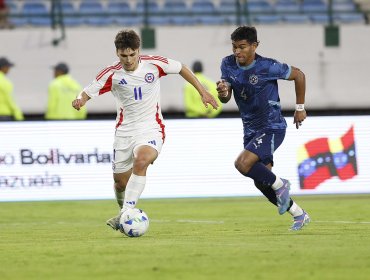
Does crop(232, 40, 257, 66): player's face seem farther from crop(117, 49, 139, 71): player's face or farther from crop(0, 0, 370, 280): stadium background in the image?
crop(0, 0, 370, 280): stadium background

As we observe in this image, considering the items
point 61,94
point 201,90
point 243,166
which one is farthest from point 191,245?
point 61,94

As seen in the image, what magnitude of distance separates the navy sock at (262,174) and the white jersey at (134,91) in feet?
3.14

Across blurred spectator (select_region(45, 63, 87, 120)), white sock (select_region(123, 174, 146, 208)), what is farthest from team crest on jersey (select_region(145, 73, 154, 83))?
blurred spectator (select_region(45, 63, 87, 120))

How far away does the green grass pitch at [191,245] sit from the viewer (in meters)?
7.31

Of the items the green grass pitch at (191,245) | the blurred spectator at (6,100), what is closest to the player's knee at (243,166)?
the green grass pitch at (191,245)

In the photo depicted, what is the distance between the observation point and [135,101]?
10578 mm

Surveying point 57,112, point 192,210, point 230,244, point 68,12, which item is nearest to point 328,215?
point 192,210

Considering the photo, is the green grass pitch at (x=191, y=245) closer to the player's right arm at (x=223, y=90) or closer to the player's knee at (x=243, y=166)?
the player's knee at (x=243, y=166)

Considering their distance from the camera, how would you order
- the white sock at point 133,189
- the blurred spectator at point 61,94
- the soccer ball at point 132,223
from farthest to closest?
1. the blurred spectator at point 61,94
2. the white sock at point 133,189
3. the soccer ball at point 132,223

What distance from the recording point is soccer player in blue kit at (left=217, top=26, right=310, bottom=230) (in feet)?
34.7

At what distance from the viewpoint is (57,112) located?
20422 millimetres

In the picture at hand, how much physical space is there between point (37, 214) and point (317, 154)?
4612mm

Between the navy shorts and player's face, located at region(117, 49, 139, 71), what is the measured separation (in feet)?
4.54

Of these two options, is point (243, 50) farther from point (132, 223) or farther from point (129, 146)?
point (132, 223)
